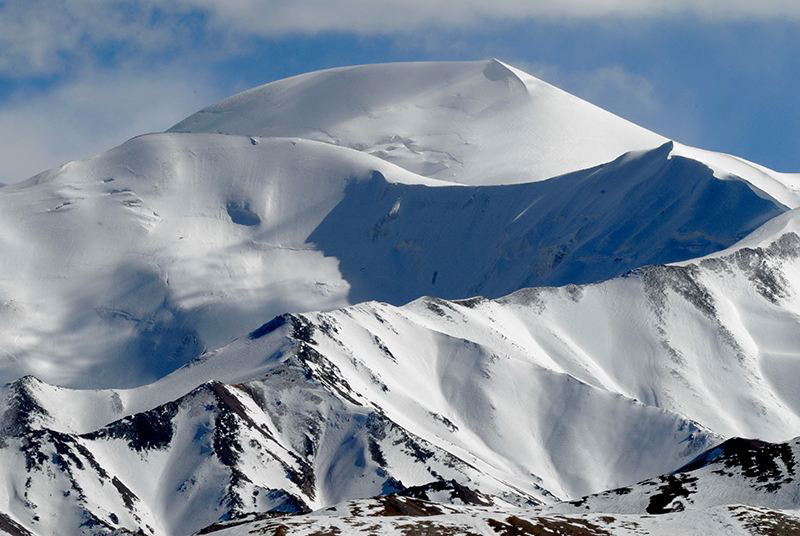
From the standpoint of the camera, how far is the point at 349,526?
164 metres

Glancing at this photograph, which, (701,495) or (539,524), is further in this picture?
(701,495)

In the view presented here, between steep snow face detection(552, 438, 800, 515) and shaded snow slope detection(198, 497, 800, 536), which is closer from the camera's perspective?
shaded snow slope detection(198, 497, 800, 536)

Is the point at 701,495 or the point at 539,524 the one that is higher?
the point at 701,495

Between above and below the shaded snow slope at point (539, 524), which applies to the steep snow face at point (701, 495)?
above

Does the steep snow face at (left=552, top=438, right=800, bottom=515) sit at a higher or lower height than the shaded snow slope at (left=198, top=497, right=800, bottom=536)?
higher

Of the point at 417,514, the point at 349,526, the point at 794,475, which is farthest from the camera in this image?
the point at 794,475

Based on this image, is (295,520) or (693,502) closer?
(295,520)

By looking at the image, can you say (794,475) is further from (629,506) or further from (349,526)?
(349,526)

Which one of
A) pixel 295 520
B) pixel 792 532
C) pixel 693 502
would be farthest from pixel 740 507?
pixel 295 520

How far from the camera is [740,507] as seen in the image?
17288 cm

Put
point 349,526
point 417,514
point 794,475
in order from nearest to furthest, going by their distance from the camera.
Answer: point 349,526, point 417,514, point 794,475

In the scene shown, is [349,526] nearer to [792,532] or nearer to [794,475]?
[792,532]

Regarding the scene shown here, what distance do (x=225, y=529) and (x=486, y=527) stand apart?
802 inches

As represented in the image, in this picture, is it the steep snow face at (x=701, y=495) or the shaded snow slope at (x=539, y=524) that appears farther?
the steep snow face at (x=701, y=495)
